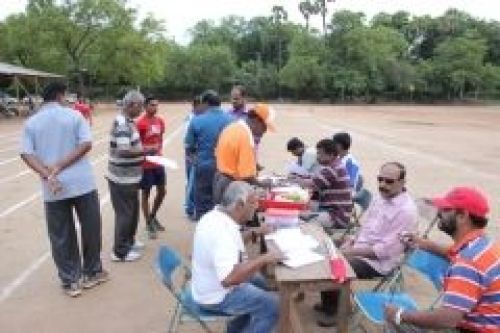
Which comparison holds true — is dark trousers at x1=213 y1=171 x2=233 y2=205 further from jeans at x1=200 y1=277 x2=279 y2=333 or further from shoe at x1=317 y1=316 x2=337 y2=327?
jeans at x1=200 y1=277 x2=279 y2=333

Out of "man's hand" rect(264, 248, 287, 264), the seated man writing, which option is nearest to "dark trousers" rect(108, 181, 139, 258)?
the seated man writing

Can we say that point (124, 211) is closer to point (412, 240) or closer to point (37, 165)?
point (37, 165)

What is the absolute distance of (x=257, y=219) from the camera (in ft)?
20.3

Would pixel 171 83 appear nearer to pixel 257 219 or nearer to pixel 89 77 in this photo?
pixel 89 77

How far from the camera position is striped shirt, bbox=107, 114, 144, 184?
7.11m

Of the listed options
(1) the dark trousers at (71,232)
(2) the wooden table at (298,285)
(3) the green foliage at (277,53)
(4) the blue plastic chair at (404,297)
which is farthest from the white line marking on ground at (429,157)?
(3) the green foliage at (277,53)

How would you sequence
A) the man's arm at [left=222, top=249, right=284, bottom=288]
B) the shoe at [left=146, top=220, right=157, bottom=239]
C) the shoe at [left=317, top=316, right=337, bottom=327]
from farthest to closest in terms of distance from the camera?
the shoe at [left=146, top=220, right=157, bottom=239] → the shoe at [left=317, top=316, right=337, bottom=327] → the man's arm at [left=222, top=249, right=284, bottom=288]

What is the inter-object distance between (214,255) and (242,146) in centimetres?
273

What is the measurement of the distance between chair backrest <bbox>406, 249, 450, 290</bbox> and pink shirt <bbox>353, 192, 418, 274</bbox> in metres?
0.54

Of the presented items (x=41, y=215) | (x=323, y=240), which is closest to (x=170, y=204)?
(x=41, y=215)

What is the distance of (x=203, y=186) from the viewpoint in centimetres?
816

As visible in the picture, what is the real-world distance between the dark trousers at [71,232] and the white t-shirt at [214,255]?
7.82ft

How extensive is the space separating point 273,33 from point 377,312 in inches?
3636

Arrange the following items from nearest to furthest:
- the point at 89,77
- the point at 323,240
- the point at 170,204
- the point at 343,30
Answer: the point at 323,240
the point at 170,204
the point at 89,77
the point at 343,30
